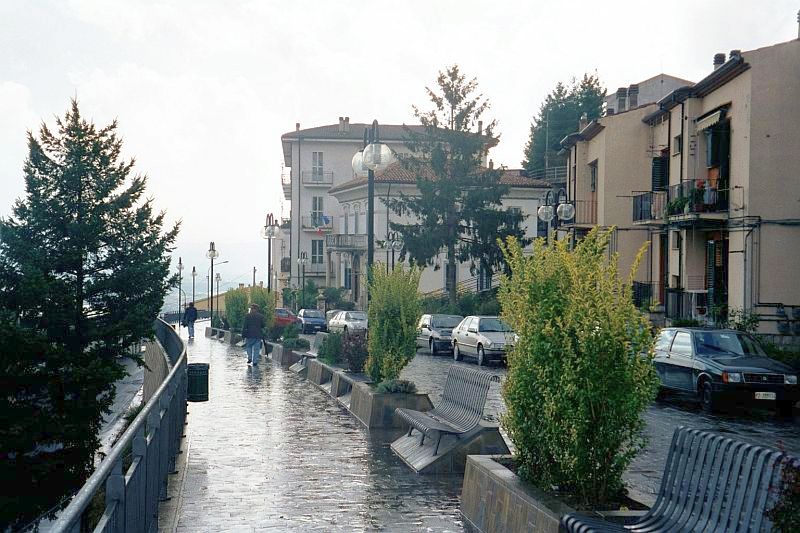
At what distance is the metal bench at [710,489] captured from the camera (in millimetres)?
5113

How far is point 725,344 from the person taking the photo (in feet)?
63.2

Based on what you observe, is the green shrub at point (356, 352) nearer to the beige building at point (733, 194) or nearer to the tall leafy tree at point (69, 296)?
the tall leafy tree at point (69, 296)

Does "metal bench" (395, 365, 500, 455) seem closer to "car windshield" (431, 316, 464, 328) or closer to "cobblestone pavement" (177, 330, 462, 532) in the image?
"cobblestone pavement" (177, 330, 462, 532)

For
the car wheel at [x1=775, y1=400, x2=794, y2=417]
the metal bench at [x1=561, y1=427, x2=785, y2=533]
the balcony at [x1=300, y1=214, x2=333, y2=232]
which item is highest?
the balcony at [x1=300, y1=214, x2=333, y2=232]

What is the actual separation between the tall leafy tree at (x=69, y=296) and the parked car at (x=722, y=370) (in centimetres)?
1324

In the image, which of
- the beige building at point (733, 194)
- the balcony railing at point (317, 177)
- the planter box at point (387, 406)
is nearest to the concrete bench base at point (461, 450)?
the planter box at point (387, 406)

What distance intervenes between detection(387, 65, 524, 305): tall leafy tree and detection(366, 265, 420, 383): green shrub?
128 ft

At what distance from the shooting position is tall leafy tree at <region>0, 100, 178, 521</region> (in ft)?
71.2

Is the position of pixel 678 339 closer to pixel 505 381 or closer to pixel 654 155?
pixel 505 381

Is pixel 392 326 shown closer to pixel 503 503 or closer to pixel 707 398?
pixel 707 398

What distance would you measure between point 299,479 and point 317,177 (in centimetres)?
8015

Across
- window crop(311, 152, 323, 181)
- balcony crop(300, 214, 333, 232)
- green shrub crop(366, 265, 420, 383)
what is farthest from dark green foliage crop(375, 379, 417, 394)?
window crop(311, 152, 323, 181)

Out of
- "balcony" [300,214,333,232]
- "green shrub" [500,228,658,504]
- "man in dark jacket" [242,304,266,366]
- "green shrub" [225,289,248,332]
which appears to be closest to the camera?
"green shrub" [500,228,658,504]

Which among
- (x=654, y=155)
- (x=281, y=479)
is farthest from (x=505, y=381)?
(x=654, y=155)
